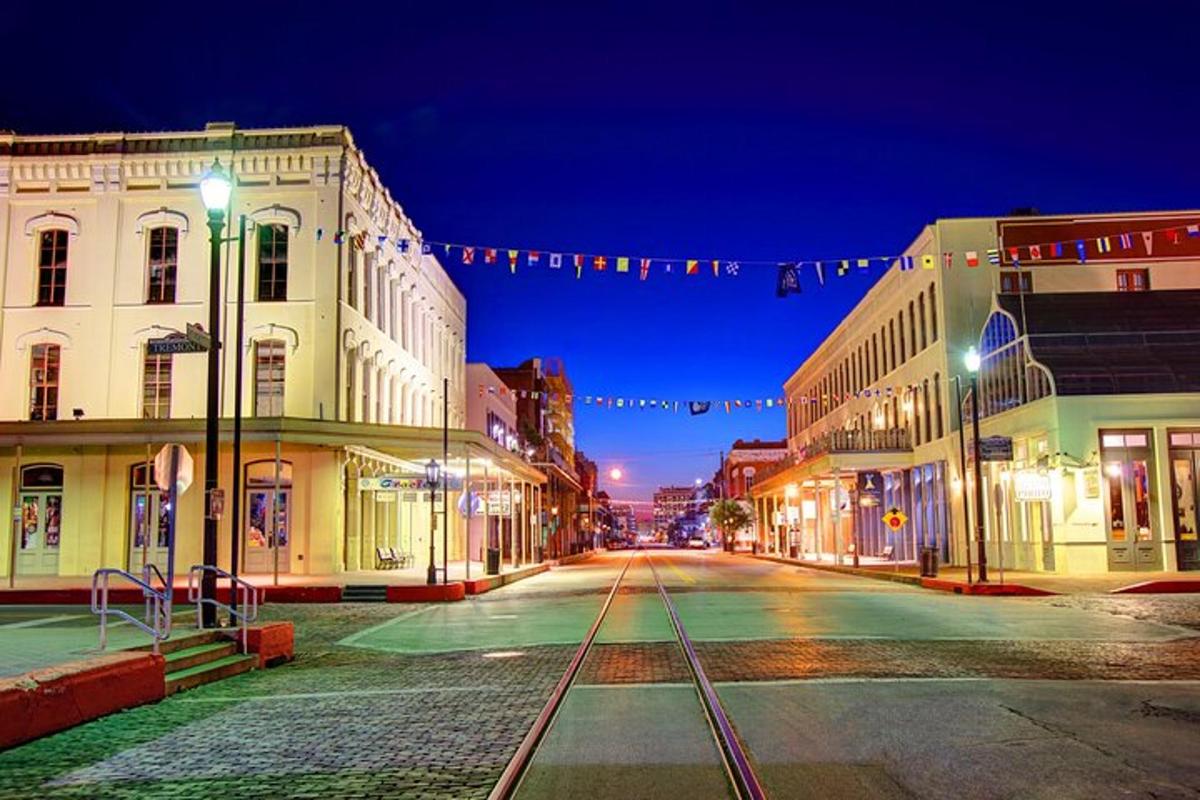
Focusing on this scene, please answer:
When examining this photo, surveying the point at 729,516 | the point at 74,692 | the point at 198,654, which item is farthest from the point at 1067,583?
the point at 729,516

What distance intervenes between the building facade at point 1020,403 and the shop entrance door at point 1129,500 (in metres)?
0.04

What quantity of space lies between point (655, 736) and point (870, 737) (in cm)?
166

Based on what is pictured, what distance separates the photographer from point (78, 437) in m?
31.3

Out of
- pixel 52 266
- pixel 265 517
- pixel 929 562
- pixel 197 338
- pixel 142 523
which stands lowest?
pixel 929 562

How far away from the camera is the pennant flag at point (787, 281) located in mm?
26969

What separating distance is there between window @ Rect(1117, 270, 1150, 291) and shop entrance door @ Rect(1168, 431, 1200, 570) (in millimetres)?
12067

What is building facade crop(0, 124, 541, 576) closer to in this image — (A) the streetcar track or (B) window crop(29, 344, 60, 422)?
(B) window crop(29, 344, 60, 422)

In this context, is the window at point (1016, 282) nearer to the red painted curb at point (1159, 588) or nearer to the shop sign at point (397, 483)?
the red painted curb at point (1159, 588)

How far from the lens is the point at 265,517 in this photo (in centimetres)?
3481

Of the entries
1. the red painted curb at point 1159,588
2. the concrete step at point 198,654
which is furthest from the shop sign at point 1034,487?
the concrete step at point 198,654

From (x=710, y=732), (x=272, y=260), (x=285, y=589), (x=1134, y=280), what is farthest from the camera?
(x=1134, y=280)

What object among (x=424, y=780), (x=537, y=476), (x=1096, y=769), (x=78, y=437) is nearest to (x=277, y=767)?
(x=424, y=780)

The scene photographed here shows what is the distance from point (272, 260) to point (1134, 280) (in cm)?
3086

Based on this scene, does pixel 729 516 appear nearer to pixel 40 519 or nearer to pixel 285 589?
pixel 40 519
